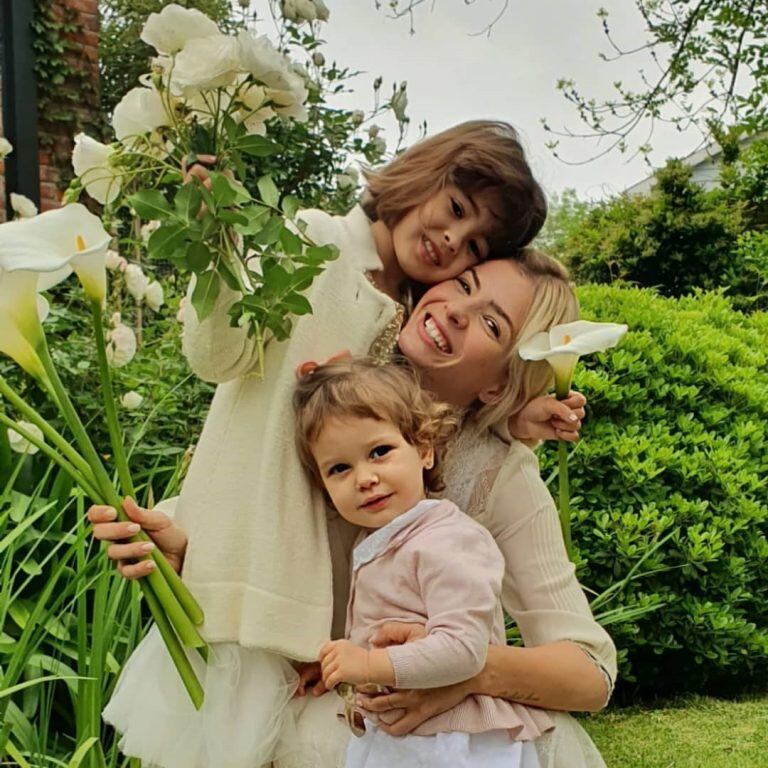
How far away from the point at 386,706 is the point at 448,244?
31.2 inches

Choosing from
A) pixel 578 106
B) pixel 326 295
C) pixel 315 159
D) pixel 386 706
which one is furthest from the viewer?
pixel 578 106

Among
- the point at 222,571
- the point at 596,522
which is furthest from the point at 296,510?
the point at 596,522

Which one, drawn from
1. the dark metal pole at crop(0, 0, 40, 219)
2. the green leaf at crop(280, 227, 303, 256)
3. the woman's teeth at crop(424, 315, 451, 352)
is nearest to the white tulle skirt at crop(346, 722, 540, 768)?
the woman's teeth at crop(424, 315, 451, 352)

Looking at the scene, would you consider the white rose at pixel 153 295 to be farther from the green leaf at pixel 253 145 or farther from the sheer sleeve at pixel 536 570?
the green leaf at pixel 253 145

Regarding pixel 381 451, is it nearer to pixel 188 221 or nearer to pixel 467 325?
pixel 467 325

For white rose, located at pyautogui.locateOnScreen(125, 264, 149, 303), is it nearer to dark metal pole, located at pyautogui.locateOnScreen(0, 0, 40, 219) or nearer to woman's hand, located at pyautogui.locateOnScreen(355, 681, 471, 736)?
woman's hand, located at pyautogui.locateOnScreen(355, 681, 471, 736)

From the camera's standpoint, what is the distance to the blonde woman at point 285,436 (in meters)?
1.63

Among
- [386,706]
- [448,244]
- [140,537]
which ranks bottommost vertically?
[386,706]

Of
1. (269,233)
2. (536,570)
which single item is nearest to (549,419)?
(536,570)

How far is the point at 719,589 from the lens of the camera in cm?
346

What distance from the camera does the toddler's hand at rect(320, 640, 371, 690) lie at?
4.93ft

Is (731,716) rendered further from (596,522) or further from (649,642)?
(596,522)

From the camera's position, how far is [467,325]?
5.93ft

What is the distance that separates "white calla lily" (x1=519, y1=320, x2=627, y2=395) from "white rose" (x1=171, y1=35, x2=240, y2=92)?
2.28 ft
